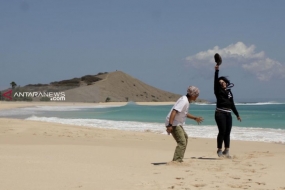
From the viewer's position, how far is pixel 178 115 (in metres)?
7.01

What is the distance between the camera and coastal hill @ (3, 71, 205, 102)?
91.5 meters

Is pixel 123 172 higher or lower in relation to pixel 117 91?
lower

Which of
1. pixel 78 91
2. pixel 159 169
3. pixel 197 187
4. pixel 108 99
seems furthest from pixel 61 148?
pixel 108 99

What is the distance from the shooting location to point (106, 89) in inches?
4353

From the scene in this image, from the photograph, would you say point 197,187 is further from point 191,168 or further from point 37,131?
point 37,131

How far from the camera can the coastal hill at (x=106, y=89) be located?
91500 mm

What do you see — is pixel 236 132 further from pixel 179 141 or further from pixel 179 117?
pixel 179 117

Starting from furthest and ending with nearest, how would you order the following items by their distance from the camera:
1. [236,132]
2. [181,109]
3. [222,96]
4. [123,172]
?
[236,132] < [222,96] < [181,109] < [123,172]

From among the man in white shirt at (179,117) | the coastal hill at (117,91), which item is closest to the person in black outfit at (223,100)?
the man in white shirt at (179,117)

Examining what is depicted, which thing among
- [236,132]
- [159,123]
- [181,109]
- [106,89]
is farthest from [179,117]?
[106,89]

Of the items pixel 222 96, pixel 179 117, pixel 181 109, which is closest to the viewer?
pixel 181 109

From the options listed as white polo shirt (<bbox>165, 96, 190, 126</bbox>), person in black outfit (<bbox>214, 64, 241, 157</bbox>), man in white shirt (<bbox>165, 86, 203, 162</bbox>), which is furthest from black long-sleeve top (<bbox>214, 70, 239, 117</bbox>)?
white polo shirt (<bbox>165, 96, 190, 126</bbox>)

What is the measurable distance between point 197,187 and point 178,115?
2015 mm

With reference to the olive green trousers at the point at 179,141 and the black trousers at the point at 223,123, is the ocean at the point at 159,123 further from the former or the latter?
the olive green trousers at the point at 179,141
